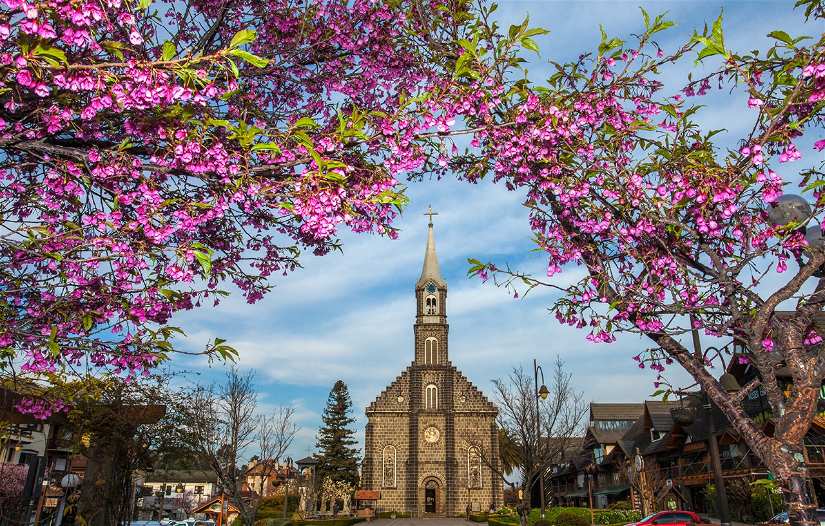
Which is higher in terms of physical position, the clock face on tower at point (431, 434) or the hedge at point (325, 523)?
the clock face on tower at point (431, 434)

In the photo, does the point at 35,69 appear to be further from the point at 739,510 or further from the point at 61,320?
the point at 739,510

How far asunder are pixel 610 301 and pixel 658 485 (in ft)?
119

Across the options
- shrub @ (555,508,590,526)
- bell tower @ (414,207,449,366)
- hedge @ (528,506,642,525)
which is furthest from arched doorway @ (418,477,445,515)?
shrub @ (555,508,590,526)

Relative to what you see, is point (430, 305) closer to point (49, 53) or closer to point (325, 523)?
point (325, 523)

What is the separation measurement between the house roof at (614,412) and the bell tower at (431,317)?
20686mm

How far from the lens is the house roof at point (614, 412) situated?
2389 inches

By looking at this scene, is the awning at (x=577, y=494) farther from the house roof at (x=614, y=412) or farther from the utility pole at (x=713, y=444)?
the utility pole at (x=713, y=444)

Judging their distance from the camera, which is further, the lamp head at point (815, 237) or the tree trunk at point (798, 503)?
the lamp head at point (815, 237)

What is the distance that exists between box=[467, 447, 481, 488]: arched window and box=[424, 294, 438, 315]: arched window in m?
14.0

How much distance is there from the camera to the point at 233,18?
224 inches

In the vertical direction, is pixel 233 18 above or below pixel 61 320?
above

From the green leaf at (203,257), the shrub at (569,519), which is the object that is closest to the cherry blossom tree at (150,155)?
the green leaf at (203,257)

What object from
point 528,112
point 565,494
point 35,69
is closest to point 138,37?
point 35,69

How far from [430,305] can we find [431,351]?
4.84 metres
